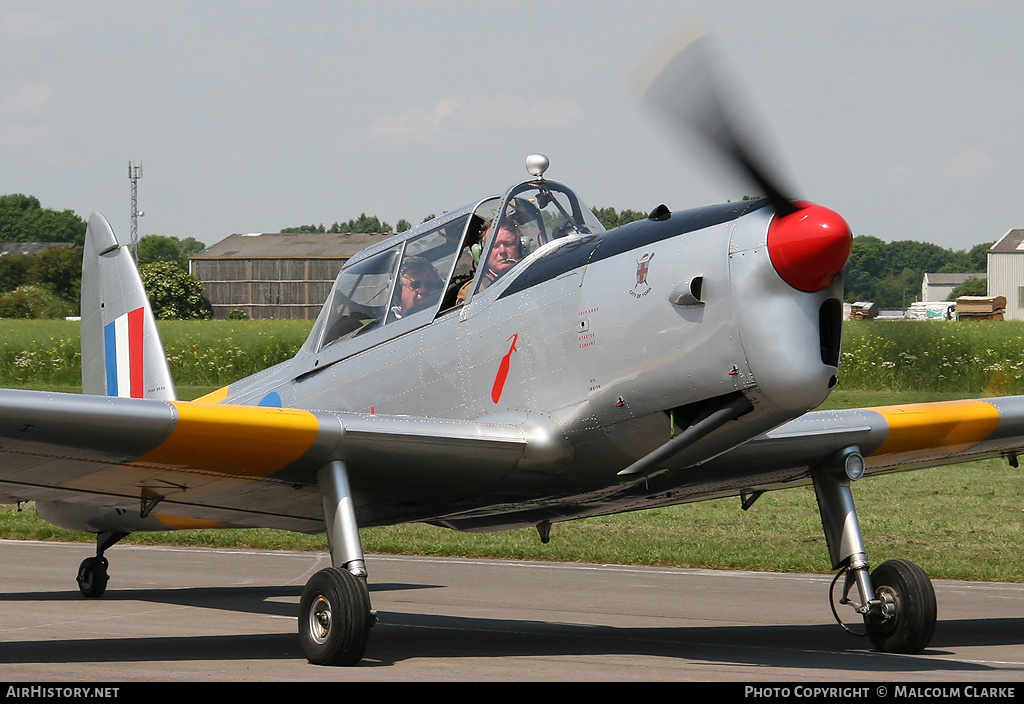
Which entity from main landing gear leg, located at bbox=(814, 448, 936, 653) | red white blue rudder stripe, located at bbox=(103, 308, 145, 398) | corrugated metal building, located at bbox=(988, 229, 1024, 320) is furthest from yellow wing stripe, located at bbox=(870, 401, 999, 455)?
corrugated metal building, located at bbox=(988, 229, 1024, 320)

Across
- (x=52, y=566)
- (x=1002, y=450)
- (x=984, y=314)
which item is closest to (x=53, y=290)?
(x=984, y=314)

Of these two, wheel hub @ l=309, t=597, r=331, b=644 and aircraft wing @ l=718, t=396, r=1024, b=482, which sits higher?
aircraft wing @ l=718, t=396, r=1024, b=482

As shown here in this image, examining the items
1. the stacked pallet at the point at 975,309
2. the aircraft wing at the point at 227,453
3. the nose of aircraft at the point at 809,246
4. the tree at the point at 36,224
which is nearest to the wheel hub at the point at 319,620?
the aircraft wing at the point at 227,453

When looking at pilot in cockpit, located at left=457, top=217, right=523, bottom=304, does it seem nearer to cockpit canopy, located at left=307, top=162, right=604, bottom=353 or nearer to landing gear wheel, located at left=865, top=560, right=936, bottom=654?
cockpit canopy, located at left=307, top=162, right=604, bottom=353

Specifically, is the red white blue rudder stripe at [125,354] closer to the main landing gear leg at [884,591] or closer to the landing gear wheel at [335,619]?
the landing gear wheel at [335,619]

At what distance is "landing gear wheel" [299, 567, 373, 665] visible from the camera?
7.01 metres

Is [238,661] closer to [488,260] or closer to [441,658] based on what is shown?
[441,658]

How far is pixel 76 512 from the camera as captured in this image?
10391 millimetres

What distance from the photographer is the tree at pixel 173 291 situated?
94188 millimetres

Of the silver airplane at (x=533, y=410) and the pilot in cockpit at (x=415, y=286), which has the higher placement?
the pilot in cockpit at (x=415, y=286)

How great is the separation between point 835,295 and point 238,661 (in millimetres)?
4067

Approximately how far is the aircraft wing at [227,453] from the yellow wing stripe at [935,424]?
3.13 m

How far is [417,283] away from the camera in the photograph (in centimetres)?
856

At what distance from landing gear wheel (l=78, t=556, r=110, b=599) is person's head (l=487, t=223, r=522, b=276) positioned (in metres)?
5.20
